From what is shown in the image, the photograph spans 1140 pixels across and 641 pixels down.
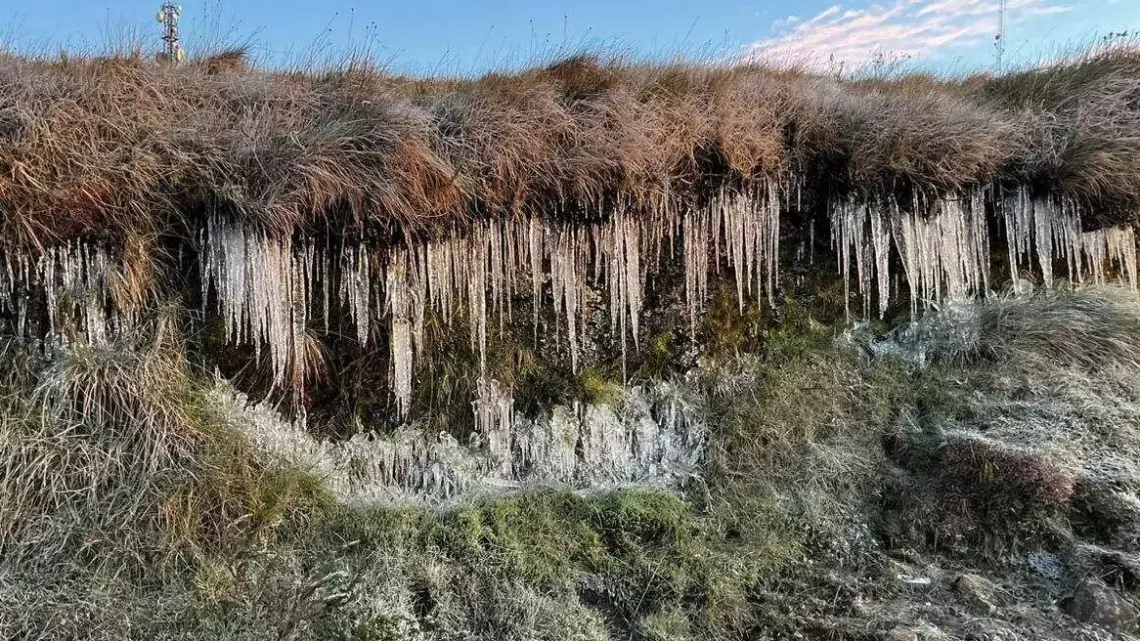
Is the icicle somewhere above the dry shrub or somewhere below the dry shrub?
above

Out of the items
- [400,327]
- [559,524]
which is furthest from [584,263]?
[559,524]

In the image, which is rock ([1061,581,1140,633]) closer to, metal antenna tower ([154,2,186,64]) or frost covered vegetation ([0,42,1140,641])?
frost covered vegetation ([0,42,1140,641])

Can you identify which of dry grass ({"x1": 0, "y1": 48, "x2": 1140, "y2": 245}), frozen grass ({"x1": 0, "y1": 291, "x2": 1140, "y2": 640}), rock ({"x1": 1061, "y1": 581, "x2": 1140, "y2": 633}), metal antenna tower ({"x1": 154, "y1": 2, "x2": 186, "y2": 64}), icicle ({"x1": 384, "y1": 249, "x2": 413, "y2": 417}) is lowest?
rock ({"x1": 1061, "y1": 581, "x2": 1140, "y2": 633})

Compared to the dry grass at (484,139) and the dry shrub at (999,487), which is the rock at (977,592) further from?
the dry grass at (484,139)

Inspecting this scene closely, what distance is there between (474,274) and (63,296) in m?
2.34

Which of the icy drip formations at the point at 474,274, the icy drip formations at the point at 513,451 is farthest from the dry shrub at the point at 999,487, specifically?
the icy drip formations at the point at 474,274

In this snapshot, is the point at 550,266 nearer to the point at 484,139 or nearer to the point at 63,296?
the point at 484,139

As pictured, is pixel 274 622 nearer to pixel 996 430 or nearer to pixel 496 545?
pixel 496 545

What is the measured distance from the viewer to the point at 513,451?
182 inches

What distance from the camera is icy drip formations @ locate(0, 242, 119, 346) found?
388 cm

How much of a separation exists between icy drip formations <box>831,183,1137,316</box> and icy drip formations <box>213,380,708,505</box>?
5.50 feet

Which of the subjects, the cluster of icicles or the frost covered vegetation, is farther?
the cluster of icicles

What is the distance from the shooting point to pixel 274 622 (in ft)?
11.2

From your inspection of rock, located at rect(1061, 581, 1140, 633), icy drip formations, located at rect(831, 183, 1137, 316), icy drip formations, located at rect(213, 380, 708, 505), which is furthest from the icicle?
rock, located at rect(1061, 581, 1140, 633)
